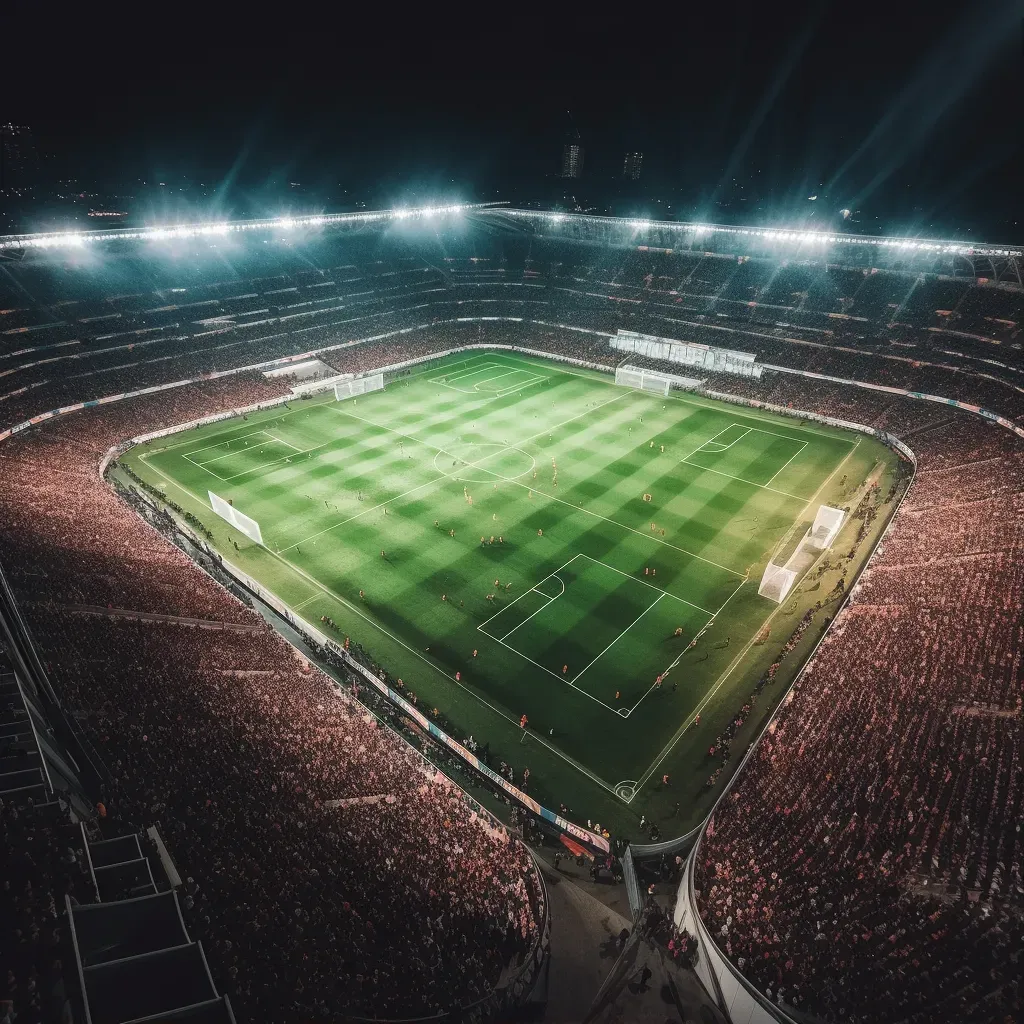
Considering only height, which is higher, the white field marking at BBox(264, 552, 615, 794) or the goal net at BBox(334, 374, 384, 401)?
the goal net at BBox(334, 374, 384, 401)

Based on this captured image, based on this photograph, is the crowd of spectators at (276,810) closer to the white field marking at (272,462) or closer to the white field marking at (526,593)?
the white field marking at (526,593)

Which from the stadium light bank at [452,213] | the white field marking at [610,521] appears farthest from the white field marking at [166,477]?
the stadium light bank at [452,213]

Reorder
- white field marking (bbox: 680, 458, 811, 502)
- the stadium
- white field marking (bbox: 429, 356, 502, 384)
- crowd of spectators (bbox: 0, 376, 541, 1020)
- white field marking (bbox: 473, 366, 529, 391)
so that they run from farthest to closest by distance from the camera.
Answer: white field marking (bbox: 429, 356, 502, 384), white field marking (bbox: 473, 366, 529, 391), white field marking (bbox: 680, 458, 811, 502), the stadium, crowd of spectators (bbox: 0, 376, 541, 1020)

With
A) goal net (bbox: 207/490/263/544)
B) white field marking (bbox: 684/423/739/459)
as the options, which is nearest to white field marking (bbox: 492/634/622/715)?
goal net (bbox: 207/490/263/544)

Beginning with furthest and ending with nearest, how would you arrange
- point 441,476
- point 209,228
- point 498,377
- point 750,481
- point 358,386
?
point 209,228, point 498,377, point 358,386, point 441,476, point 750,481

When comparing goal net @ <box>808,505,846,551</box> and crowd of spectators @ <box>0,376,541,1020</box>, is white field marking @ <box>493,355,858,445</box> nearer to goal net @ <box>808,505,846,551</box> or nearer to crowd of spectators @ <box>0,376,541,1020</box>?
goal net @ <box>808,505,846,551</box>

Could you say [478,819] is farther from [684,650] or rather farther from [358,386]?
[358,386]

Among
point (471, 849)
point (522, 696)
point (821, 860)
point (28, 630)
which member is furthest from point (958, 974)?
point (28, 630)

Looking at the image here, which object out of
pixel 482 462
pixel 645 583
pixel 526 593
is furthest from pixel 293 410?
pixel 645 583
